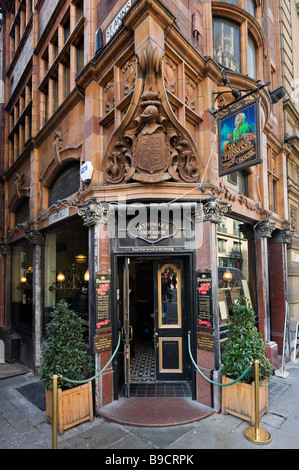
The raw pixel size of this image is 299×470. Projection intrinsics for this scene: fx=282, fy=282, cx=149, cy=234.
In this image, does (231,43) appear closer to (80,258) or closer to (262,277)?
(262,277)

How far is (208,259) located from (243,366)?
247cm

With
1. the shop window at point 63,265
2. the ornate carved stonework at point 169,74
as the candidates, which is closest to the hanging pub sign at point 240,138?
the ornate carved stonework at point 169,74

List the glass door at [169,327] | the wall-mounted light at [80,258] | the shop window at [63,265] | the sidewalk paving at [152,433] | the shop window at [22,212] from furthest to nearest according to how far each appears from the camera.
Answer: the shop window at [22,212], the shop window at [63,265], the wall-mounted light at [80,258], the glass door at [169,327], the sidewalk paving at [152,433]

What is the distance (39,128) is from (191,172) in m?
7.27

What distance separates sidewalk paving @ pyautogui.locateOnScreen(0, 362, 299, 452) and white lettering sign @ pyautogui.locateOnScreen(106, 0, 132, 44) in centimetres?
936

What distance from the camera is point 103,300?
701cm

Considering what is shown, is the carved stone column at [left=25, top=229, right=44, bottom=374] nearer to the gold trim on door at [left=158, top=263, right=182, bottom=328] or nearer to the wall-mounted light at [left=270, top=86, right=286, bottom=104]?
the gold trim on door at [left=158, top=263, right=182, bottom=328]

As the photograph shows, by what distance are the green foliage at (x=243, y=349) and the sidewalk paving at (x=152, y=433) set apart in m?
0.96

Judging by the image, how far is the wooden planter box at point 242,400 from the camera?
5.88 meters

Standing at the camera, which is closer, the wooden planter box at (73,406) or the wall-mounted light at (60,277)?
the wooden planter box at (73,406)

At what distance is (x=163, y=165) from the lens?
22.7ft

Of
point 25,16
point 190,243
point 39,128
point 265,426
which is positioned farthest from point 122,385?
point 25,16

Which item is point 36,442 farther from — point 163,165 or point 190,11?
point 190,11

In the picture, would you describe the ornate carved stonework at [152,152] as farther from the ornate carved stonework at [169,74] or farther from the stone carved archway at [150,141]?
the ornate carved stonework at [169,74]
